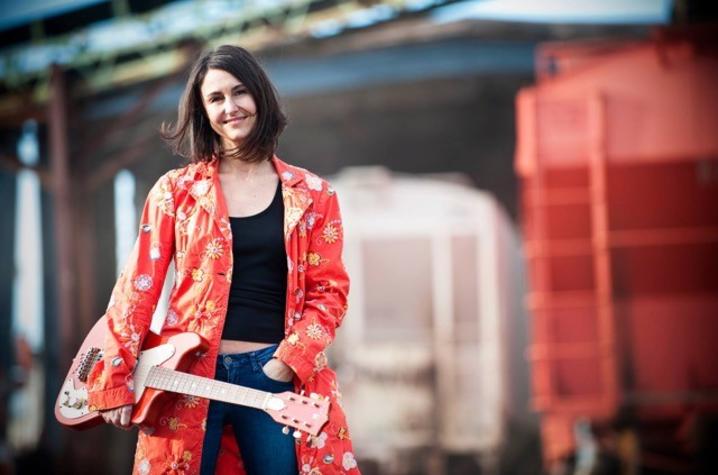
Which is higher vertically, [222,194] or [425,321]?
[222,194]

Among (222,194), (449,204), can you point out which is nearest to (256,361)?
(222,194)

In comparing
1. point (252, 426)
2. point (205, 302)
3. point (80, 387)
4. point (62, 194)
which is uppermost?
point (62, 194)

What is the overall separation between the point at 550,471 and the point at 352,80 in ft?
8.94

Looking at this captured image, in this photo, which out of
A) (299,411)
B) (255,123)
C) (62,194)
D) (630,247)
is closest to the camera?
(299,411)

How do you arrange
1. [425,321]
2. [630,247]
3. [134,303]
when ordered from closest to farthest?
[134,303] → [630,247] → [425,321]

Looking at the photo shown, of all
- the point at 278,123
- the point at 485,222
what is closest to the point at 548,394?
the point at 485,222

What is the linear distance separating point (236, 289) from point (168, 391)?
28 cm

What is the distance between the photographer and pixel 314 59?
673 cm

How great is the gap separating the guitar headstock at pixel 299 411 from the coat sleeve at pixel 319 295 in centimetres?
8

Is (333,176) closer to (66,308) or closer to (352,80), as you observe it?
(352,80)

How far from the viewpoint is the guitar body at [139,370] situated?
2.41m

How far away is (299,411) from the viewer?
2.36 m

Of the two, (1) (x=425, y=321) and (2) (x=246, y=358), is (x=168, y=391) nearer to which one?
(2) (x=246, y=358)

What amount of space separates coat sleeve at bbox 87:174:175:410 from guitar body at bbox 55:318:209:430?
0.09ft
